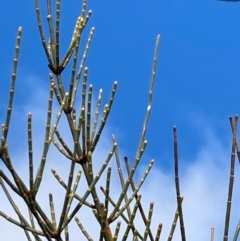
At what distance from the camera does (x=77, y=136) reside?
2.55 metres

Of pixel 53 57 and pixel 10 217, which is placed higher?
pixel 53 57

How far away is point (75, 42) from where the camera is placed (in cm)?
296

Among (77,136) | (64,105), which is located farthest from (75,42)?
(77,136)

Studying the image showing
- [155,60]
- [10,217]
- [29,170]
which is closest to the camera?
[29,170]

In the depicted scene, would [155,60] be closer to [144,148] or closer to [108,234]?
[144,148]

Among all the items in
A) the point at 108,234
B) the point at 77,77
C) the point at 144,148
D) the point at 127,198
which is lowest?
the point at 108,234

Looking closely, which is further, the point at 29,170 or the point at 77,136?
the point at 77,136

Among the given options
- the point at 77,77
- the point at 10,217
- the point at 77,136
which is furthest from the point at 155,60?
the point at 10,217

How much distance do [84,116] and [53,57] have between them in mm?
514

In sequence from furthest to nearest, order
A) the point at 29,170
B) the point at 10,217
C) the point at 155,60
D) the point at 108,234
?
1. the point at 155,60
2. the point at 108,234
3. the point at 10,217
4. the point at 29,170

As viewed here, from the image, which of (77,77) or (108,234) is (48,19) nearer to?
(77,77)

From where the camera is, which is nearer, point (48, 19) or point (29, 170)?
point (29, 170)

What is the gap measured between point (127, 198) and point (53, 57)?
0.96 meters

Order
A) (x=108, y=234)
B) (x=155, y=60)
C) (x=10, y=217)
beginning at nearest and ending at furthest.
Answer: (x=10, y=217) → (x=108, y=234) → (x=155, y=60)
